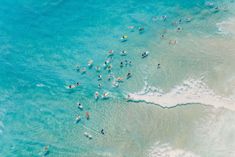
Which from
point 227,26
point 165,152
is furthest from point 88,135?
point 227,26

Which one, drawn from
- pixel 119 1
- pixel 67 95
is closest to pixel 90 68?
pixel 67 95

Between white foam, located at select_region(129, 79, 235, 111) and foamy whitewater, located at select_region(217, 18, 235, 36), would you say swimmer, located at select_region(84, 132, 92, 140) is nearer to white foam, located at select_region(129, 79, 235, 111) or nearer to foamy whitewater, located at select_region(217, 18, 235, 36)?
white foam, located at select_region(129, 79, 235, 111)

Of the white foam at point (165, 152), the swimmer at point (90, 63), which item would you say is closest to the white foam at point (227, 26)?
the swimmer at point (90, 63)

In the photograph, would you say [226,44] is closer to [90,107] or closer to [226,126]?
[226,126]

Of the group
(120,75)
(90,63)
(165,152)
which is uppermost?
(90,63)

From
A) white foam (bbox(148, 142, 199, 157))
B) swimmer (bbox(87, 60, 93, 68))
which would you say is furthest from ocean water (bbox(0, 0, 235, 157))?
swimmer (bbox(87, 60, 93, 68))

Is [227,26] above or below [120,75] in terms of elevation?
above

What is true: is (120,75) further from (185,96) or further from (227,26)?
(227,26)
